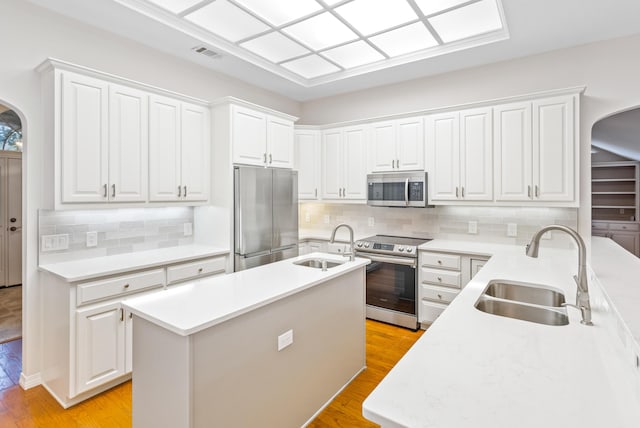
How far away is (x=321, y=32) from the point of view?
323cm

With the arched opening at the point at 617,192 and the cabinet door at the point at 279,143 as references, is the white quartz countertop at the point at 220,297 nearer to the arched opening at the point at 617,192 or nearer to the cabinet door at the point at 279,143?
the cabinet door at the point at 279,143

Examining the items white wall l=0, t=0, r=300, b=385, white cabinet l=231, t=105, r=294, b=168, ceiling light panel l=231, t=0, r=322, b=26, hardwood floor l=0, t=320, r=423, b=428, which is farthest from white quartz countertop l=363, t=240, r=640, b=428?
white wall l=0, t=0, r=300, b=385

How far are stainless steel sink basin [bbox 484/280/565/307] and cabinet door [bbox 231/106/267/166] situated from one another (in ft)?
8.80

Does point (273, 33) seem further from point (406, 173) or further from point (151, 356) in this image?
point (151, 356)

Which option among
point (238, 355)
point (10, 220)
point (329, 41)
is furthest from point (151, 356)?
point (10, 220)

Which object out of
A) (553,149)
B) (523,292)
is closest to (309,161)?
(553,149)

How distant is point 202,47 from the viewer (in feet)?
11.1

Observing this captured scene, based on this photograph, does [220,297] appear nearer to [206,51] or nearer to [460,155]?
[206,51]

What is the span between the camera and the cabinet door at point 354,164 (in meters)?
4.33

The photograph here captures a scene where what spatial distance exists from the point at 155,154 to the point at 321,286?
205 centimetres

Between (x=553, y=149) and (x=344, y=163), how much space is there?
2302 mm

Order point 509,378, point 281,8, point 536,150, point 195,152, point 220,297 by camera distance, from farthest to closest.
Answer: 1. point 195,152
2. point 536,150
3. point 281,8
4. point 220,297
5. point 509,378

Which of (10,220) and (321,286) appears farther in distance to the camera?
(10,220)

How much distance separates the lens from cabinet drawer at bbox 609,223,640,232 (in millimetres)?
6844
